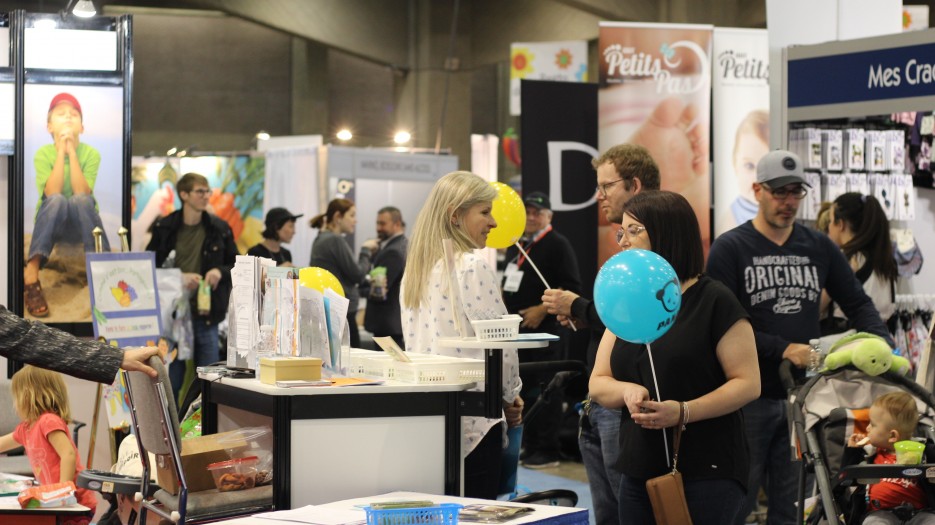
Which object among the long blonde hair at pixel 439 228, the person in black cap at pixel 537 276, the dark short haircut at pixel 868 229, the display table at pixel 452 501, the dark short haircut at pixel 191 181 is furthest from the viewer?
the dark short haircut at pixel 191 181

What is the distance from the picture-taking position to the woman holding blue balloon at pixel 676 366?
2574 mm

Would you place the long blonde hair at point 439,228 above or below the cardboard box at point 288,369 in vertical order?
above

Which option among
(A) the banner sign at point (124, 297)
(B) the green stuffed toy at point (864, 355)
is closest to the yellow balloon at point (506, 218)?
(B) the green stuffed toy at point (864, 355)

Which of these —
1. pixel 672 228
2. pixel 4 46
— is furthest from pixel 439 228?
pixel 4 46

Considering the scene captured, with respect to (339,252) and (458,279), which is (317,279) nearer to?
(458,279)

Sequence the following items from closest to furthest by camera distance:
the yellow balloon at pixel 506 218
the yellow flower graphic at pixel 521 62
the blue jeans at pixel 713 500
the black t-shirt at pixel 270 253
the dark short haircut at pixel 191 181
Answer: the blue jeans at pixel 713 500 < the yellow balloon at pixel 506 218 < the dark short haircut at pixel 191 181 < the black t-shirt at pixel 270 253 < the yellow flower graphic at pixel 521 62

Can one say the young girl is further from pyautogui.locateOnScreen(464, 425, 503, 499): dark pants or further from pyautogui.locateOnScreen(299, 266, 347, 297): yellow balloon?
pyautogui.locateOnScreen(464, 425, 503, 499): dark pants

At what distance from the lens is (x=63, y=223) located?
6008mm

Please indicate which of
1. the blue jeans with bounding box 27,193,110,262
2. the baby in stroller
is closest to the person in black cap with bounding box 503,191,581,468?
the blue jeans with bounding box 27,193,110,262

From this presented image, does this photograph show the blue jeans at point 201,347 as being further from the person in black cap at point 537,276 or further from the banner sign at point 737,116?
the banner sign at point 737,116

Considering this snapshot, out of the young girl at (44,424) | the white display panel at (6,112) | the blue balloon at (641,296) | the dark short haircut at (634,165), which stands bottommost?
the young girl at (44,424)

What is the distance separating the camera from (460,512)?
8.33ft

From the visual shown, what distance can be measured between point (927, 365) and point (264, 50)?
51.6 ft

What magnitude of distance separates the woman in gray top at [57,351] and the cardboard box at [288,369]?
28 centimetres
